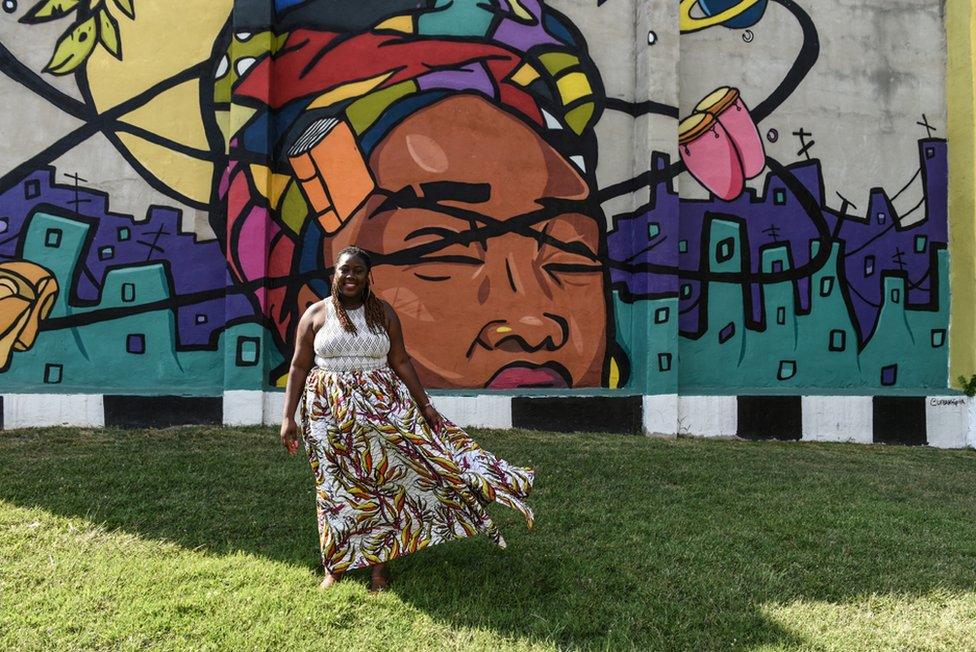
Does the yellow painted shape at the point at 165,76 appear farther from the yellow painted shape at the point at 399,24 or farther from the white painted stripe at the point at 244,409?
the white painted stripe at the point at 244,409

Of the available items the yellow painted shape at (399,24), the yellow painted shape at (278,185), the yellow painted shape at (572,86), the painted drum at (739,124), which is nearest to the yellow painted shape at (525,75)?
the yellow painted shape at (572,86)

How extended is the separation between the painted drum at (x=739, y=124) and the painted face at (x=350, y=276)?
18.0 ft

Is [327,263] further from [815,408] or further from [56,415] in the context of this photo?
[815,408]

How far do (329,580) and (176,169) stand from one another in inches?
200

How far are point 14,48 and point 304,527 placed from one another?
6020 millimetres

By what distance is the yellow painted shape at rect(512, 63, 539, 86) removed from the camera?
22.4 ft

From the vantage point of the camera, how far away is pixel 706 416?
6.84 m

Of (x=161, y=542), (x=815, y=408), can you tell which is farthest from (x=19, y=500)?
(x=815, y=408)

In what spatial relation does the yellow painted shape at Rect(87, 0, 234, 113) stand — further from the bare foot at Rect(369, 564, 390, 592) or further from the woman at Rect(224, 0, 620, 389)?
the bare foot at Rect(369, 564, 390, 592)

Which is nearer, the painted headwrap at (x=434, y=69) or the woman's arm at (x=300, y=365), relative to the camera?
the woman's arm at (x=300, y=365)

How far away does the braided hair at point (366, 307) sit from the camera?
9.78 ft

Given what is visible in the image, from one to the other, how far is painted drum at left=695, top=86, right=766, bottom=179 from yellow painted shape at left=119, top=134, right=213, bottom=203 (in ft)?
17.1

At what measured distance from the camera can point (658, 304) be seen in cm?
669

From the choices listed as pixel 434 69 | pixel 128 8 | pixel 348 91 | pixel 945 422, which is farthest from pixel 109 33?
pixel 945 422
